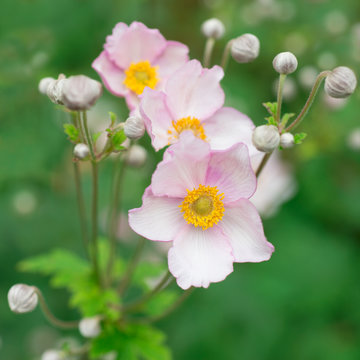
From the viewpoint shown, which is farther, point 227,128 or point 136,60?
point 136,60

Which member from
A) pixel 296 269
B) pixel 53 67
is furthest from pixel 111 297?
pixel 53 67

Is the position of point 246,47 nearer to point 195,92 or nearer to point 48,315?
point 195,92

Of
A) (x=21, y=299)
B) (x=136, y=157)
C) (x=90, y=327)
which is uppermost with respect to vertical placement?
(x=136, y=157)

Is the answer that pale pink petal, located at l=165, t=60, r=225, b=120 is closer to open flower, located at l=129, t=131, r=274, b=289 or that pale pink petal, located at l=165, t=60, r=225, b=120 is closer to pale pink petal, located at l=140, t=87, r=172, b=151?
pale pink petal, located at l=140, t=87, r=172, b=151

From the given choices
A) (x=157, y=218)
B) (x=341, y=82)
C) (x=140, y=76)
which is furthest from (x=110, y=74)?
(x=341, y=82)

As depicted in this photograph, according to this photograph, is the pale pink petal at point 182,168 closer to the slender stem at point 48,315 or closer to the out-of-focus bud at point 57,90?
the out-of-focus bud at point 57,90

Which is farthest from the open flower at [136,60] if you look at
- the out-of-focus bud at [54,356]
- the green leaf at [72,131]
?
the out-of-focus bud at [54,356]
